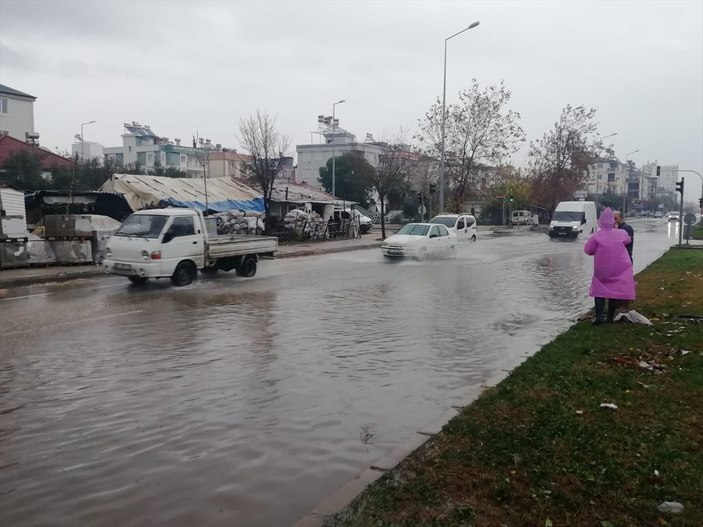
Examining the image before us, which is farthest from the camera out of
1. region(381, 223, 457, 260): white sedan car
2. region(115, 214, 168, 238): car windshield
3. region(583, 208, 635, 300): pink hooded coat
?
region(381, 223, 457, 260): white sedan car

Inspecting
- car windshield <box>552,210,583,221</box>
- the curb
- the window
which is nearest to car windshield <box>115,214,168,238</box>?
the window

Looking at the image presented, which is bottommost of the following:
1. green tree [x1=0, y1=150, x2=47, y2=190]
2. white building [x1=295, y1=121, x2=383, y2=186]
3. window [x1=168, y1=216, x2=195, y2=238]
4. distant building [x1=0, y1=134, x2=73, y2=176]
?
window [x1=168, y1=216, x2=195, y2=238]

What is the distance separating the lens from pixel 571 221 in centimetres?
4100

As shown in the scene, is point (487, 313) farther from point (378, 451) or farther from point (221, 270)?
point (221, 270)

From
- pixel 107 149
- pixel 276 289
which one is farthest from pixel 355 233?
pixel 107 149

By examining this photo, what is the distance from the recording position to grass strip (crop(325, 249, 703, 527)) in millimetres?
3672

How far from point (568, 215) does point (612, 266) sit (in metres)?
34.0

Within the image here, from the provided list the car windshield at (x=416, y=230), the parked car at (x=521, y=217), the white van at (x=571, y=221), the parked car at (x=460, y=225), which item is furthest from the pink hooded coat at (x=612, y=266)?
the parked car at (x=521, y=217)

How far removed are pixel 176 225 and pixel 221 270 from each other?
385cm

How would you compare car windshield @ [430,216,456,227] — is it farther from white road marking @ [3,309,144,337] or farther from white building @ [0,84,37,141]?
white building @ [0,84,37,141]

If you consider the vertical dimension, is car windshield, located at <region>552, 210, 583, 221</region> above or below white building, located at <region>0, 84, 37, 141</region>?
below

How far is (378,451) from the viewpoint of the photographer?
5023 mm

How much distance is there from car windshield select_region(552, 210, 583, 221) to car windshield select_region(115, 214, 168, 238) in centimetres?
3245

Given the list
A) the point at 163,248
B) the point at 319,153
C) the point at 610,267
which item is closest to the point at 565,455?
the point at 610,267
